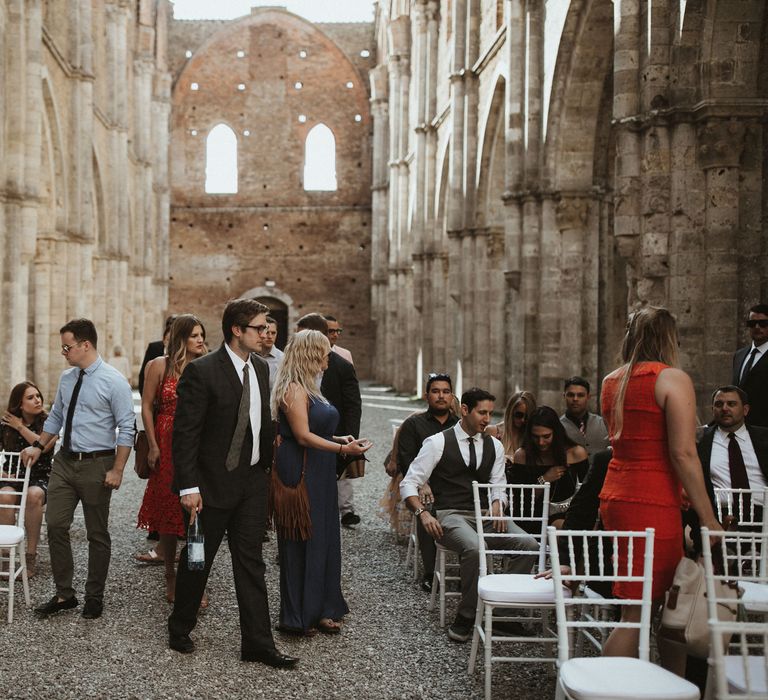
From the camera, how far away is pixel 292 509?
5.41 meters

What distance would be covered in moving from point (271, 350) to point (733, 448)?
3796 mm

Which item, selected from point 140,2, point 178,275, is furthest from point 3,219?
point 178,275

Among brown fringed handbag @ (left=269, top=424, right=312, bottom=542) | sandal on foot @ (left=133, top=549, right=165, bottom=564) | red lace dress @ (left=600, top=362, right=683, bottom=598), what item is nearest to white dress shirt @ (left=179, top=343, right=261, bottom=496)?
brown fringed handbag @ (left=269, top=424, right=312, bottom=542)

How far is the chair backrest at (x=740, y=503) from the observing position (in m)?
5.09

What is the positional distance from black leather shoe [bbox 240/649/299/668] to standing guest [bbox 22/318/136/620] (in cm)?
119

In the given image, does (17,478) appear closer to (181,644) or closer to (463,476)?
(181,644)

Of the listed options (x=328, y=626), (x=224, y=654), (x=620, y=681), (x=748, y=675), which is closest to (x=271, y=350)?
(x=328, y=626)

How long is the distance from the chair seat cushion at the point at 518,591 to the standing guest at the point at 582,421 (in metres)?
2.48

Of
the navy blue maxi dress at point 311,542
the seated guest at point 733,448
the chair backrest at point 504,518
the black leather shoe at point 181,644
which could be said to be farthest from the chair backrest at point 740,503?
the black leather shoe at point 181,644

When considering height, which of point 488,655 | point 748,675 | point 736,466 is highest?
point 736,466

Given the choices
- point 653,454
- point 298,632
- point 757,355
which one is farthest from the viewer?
point 757,355

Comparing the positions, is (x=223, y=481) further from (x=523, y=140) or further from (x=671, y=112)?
(x=523, y=140)

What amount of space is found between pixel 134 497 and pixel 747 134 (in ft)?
22.5

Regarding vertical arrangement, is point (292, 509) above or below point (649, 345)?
below
